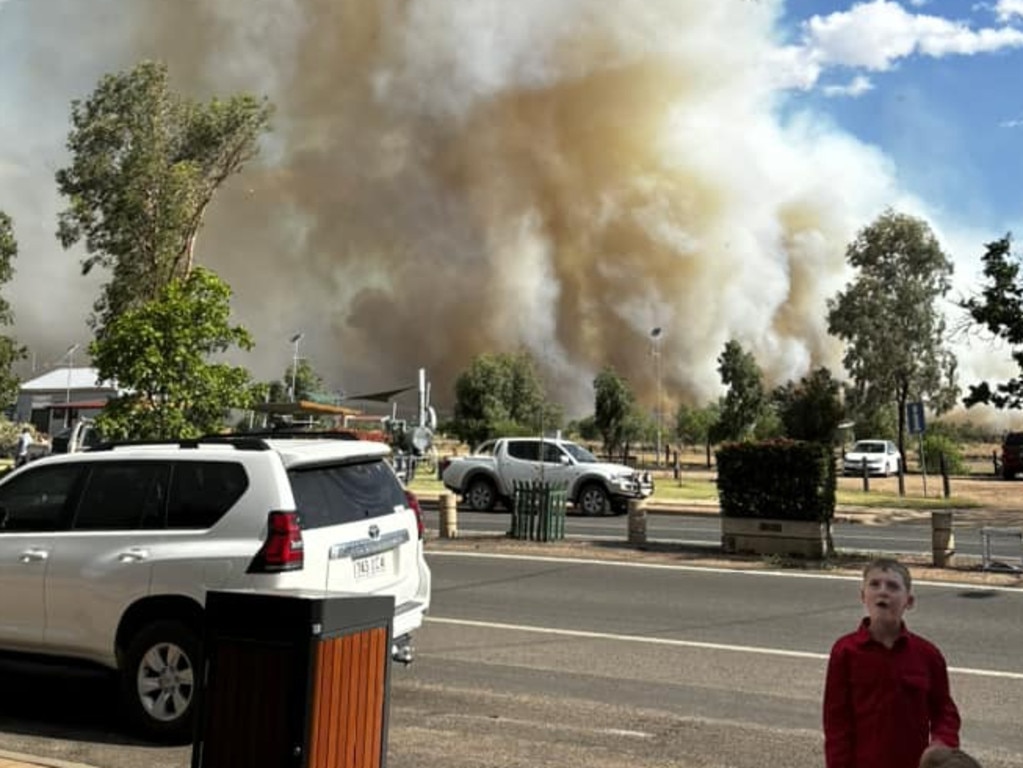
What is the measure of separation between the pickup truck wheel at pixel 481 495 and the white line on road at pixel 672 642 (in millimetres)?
14234

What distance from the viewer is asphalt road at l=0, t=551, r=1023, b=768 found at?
18.4 ft

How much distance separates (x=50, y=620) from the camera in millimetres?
6164

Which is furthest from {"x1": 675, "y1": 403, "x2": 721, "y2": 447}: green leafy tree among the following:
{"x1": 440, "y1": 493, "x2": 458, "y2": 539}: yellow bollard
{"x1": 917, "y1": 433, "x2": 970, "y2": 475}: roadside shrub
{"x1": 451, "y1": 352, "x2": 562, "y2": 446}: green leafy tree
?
{"x1": 440, "y1": 493, "x2": 458, "y2": 539}: yellow bollard

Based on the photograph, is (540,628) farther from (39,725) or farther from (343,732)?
(343,732)

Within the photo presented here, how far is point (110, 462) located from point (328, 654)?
3.66 meters

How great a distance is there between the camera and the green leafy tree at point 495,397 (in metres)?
76.2

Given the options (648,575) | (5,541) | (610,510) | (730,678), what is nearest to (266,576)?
(5,541)

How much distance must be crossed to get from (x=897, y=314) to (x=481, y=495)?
136 ft

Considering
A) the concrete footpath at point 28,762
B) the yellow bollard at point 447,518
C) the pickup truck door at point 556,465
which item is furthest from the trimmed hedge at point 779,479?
the concrete footpath at point 28,762

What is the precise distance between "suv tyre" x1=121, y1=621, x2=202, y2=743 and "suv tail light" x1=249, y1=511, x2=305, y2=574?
1.88 ft

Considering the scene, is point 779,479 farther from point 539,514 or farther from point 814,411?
point 814,411

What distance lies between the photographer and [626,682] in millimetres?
7285

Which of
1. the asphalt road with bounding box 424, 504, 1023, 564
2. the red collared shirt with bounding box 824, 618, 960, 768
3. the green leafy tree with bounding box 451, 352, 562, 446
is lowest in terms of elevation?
the asphalt road with bounding box 424, 504, 1023, 564

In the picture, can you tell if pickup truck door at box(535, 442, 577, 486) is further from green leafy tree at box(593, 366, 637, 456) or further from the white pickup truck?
green leafy tree at box(593, 366, 637, 456)
